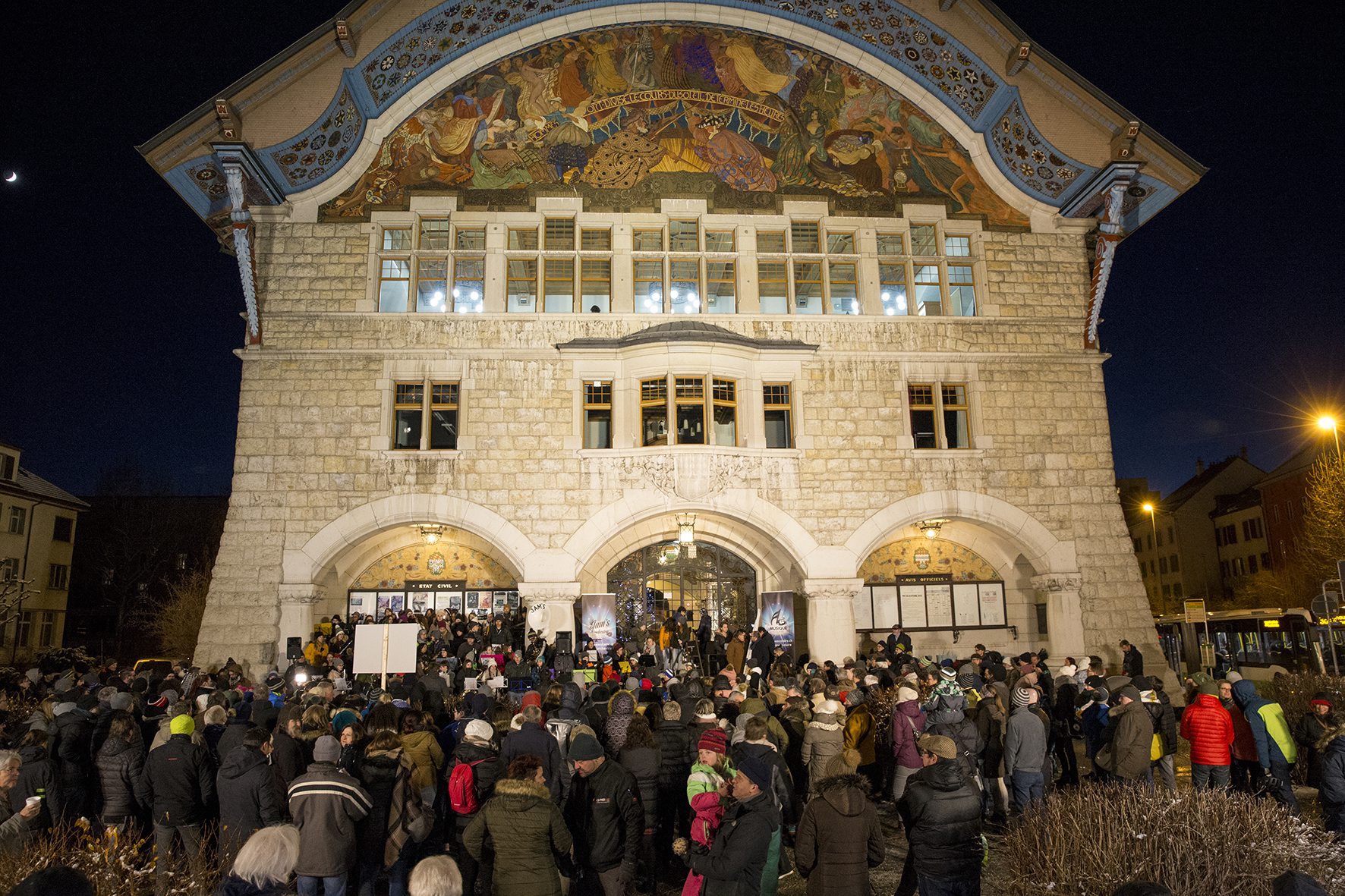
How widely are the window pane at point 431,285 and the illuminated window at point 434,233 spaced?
16.6 inches

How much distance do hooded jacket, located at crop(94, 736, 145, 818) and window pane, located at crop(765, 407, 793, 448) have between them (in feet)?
52.2

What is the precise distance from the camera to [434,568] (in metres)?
23.8

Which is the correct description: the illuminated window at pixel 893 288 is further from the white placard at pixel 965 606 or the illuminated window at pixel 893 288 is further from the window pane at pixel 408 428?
the window pane at pixel 408 428

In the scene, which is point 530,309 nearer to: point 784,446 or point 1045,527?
point 784,446

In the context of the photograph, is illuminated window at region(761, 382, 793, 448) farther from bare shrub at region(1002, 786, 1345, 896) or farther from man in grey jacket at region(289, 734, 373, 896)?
man in grey jacket at region(289, 734, 373, 896)

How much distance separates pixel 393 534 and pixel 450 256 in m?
7.06

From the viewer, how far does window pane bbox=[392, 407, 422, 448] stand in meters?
21.7

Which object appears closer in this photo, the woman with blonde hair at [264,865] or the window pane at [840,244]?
the woman with blonde hair at [264,865]

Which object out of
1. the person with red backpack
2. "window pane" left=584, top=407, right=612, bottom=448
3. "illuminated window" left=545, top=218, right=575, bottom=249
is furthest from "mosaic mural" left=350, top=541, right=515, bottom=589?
the person with red backpack

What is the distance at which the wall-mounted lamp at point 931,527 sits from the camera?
24.0 metres

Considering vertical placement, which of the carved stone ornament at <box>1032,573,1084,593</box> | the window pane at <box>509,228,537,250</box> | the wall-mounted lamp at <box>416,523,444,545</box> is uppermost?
the window pane at <box>509,228,537,250</box>

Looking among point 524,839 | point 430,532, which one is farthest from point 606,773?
point 430,532

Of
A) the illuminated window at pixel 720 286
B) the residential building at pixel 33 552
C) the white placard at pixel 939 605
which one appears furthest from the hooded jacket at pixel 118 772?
the residential building at pixel 33 552

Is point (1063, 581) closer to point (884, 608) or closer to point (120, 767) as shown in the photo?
point (884, 608)
